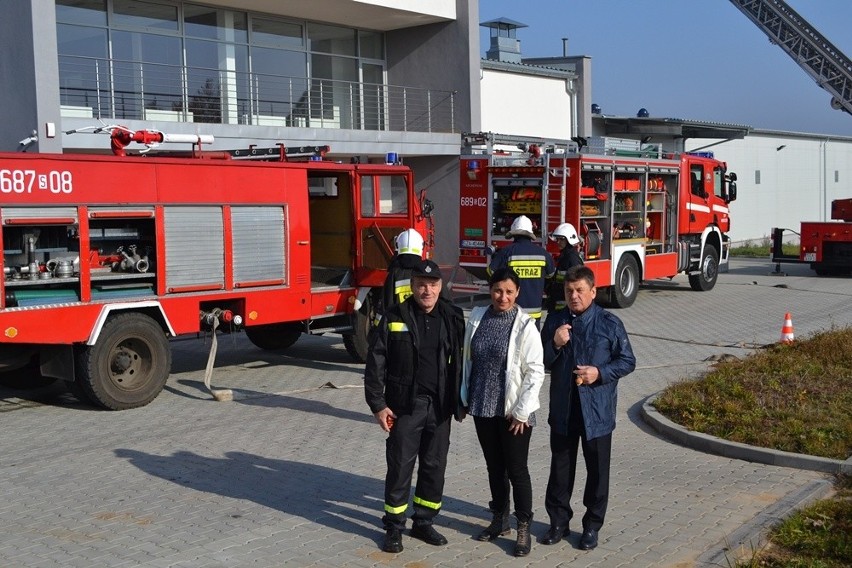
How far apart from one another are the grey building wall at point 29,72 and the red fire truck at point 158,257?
4.25 m

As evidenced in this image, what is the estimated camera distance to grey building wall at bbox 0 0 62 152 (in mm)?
15500

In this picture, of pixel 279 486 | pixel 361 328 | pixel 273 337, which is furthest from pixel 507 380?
pixel 273 337

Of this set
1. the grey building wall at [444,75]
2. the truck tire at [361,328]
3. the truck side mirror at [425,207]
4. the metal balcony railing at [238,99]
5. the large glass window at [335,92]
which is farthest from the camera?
the grey building wall at [444,75]

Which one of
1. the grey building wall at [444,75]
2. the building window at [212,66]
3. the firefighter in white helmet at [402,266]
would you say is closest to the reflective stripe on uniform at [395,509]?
the firefighter in white helmet at [402,266]

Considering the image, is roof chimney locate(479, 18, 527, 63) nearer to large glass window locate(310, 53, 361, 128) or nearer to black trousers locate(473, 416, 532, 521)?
large glass window locate(310, 53, 361, 128)

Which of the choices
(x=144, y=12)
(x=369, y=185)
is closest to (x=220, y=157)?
(x=369, y=185)

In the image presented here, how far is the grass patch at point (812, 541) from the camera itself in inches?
233

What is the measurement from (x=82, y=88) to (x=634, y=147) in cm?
1004

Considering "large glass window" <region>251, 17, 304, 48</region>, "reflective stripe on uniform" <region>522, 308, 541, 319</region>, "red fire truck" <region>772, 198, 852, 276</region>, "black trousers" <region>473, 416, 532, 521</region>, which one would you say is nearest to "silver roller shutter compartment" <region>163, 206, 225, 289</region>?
"reflective stripe on uniform" <region>522, 308, 541, 319</region>

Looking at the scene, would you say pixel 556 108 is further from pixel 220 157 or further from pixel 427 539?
pixel 427 539

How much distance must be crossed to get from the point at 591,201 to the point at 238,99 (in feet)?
25.2

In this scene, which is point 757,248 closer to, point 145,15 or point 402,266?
point 145,15

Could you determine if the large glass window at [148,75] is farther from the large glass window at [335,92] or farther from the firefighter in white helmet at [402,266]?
the firefighter in white helmet at [402,266]

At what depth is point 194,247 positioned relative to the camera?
36.4 feet
